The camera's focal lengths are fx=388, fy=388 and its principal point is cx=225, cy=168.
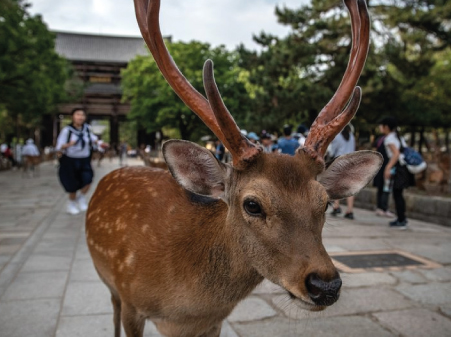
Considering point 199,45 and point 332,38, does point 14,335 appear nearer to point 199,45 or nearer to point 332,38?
point 332,38

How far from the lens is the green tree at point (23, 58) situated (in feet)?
40.5

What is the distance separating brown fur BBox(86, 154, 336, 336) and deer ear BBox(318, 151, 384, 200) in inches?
7.7

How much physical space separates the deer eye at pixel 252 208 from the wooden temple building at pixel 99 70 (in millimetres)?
37964

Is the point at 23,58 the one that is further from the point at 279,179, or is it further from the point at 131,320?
the point at 279,179

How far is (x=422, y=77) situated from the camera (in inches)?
759

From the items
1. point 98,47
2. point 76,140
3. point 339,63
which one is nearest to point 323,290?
point 76,140

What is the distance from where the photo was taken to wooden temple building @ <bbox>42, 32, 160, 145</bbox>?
39366 millimetres

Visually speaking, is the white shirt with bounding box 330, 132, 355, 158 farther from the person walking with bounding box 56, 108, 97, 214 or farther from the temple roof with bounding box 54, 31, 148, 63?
the temple roof with bounding box 54, 31, 148, 63

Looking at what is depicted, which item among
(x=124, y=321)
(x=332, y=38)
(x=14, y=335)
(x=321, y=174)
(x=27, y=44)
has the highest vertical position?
(x=332, y=38)

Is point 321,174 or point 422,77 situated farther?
point 422,77

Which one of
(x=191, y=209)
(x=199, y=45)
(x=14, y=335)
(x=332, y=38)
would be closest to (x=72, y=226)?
(x=14, y=335)

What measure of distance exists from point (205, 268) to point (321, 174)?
30.2 inches

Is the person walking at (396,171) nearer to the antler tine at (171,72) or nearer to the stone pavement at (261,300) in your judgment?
the stone pavement at (261,300)

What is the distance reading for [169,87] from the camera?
26.0m
